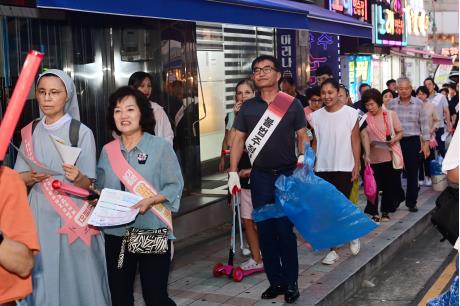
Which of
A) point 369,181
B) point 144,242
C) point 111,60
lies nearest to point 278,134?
point 144,242

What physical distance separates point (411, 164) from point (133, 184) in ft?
20.5

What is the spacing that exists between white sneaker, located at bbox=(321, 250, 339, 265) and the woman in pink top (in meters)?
2.00

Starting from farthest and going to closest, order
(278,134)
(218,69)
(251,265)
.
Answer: (218,69) → (251,265) → (278,134)

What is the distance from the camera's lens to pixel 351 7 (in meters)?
14.6

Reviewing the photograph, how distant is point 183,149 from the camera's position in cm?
938

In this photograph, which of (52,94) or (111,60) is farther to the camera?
(111,60)

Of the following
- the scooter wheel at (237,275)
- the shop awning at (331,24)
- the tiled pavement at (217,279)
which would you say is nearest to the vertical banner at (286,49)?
the shop awning at (331,24)

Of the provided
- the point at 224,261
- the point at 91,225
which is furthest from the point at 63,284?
the point at 224,261

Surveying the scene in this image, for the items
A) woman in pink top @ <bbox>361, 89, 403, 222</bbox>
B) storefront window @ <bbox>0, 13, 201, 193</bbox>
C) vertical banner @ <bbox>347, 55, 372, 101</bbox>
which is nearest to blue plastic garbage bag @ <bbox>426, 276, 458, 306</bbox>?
storefront window @ <bbox>0, 13, 201, 193</bbox>

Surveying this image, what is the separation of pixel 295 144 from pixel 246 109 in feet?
1.60

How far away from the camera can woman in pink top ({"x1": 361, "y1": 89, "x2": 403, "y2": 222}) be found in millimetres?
8617

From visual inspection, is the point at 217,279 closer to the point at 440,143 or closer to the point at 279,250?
the point at 279,250

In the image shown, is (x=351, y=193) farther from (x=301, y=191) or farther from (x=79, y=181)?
(x=79, y=181)

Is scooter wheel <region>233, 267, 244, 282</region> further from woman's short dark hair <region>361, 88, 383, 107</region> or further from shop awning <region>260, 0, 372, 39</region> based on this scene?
shop awning <region>260, 0, 372, 39</region>
